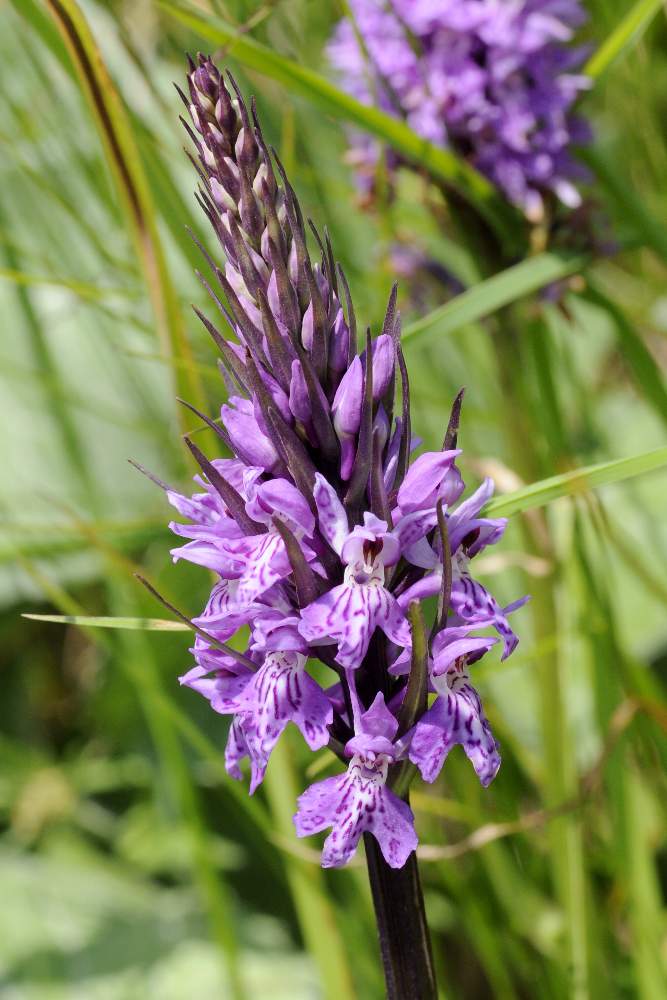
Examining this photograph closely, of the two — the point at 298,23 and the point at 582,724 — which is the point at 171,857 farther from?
the point at 298,23

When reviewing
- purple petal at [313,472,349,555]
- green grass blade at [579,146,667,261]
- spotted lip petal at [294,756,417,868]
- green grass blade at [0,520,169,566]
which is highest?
green grass blade at [579,146,667,261]

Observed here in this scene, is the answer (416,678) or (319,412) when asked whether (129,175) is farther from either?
(416,678)

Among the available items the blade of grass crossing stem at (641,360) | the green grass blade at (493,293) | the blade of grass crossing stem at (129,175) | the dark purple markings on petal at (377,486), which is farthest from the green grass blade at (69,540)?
the dark purple markings on petal at (377,486)

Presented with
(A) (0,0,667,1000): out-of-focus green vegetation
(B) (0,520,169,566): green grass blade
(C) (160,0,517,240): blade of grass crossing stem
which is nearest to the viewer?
(C) (160,0,517,240): blade of grass crossing stem

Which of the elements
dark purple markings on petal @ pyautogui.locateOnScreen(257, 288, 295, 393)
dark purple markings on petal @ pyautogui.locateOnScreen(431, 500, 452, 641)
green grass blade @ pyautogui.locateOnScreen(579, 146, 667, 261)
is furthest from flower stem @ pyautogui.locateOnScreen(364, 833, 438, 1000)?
green grass blade @ pyautogui.locateOnScreen(579, 146, 667, 261)

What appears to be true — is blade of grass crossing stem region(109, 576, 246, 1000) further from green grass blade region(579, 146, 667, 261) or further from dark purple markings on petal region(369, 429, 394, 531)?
green grass blade region(579, 146, 667, 261)

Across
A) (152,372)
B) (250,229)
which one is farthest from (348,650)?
(152,372)

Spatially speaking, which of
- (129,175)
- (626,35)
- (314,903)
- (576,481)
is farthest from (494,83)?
(314,903)

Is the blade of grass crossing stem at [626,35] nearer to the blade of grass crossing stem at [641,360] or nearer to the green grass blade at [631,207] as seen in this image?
the green grass blade at [631,207]
